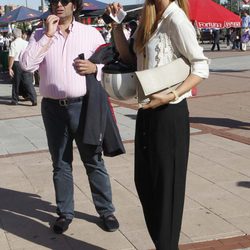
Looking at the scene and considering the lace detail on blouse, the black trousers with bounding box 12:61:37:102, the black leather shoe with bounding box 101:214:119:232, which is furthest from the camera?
the black trousers with bounding box 12:61:37:102

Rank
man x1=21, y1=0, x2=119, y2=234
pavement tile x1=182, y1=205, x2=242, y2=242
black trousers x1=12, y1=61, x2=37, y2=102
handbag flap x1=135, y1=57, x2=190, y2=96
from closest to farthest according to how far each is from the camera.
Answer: handbag flap x1=135, y1=57, x2=190, y2=96
man x1=21, y1=0, x2=119, y2=234
pavement tile x1=182, y1=205, x2=242, y2=242
black trousers x1=12, y1=61, x2=37, y2=102

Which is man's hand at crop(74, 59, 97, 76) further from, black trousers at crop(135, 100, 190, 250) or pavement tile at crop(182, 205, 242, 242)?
pavement tile at crop(182, 205, 242, 242)

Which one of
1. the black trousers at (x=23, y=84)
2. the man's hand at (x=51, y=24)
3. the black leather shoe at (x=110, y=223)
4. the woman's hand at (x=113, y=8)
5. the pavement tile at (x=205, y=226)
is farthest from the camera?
the black trousers at (x=23, y=84)

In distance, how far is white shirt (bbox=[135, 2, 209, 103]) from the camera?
2744 millimetres

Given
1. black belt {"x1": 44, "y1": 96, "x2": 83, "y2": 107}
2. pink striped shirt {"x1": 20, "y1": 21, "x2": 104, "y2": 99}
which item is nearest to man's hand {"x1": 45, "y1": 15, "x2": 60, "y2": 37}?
pink striped shirt {"x1": 20, "y1": 21, "x2": 104, "y2": 99}

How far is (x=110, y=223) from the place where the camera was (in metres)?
4.08

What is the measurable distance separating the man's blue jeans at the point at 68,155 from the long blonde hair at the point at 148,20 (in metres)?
1.10

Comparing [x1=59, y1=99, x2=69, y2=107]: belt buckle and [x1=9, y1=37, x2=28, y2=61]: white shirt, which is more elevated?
[x1=59, y1=99, x2=69, y2=107]: belt buckle

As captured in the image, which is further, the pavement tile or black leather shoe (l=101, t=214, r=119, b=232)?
black leather shoe (l=101, t=214, r=119, b=232)

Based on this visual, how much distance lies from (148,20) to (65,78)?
1.12 meters

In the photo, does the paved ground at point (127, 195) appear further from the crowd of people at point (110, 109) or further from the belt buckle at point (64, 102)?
the belt buckle at point (64, 102)

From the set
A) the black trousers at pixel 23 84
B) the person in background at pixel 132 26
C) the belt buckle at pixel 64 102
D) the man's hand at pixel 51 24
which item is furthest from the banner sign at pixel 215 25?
the person in background at pixel 132 26

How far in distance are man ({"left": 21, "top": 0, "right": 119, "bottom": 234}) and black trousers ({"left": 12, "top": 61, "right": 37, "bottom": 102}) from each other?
26.8ft

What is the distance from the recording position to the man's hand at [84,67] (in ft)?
11.8
